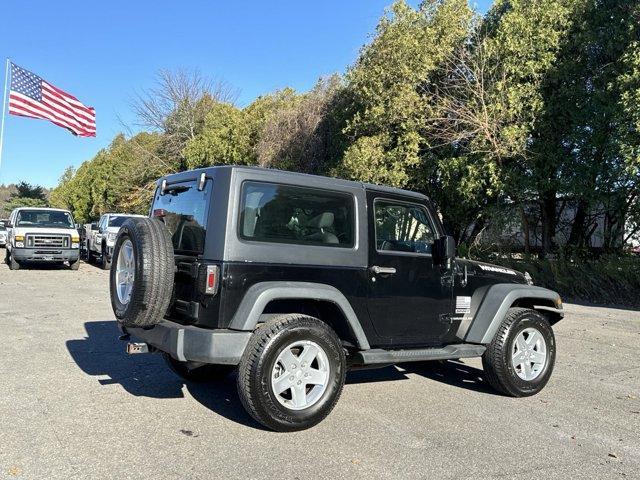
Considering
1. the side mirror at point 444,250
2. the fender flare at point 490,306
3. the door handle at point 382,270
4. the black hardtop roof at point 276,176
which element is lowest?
the fender flare at point 490,306

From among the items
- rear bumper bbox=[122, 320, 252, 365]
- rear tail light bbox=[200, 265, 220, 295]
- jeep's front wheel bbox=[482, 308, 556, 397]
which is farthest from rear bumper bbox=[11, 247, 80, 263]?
jeep's front wheel bbox=[482, 308, 556, 397]

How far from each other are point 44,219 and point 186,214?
15583 mm

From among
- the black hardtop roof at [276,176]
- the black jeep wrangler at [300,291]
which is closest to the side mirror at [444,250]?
the black jeep wrangler at [300,291]

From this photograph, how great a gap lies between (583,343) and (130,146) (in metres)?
43.7

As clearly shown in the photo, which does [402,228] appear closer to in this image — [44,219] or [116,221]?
→ [44,219]

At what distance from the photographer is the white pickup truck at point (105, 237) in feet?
65.2

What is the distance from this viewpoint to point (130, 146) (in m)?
A: 46.7

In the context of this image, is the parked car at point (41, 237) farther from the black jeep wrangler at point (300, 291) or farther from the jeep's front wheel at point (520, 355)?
the jeep's front wheel at point (520, 355)

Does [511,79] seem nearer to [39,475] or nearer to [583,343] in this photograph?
[583,343]

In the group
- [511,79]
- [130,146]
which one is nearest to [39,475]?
[511,79]

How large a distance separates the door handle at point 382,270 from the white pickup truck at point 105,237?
15291mm

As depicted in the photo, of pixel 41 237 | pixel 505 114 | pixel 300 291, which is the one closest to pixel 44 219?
pixel 41 237

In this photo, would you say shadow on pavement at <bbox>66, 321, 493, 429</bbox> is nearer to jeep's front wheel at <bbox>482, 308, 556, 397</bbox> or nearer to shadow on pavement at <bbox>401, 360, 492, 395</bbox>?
shadow on pavement at <bbox>401, 360, 492, 395</bbox>

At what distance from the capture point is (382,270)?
5027mm
